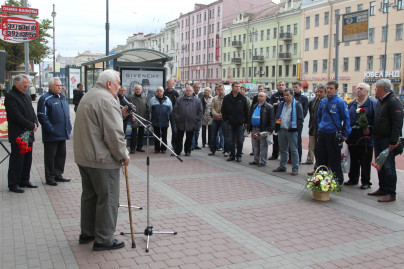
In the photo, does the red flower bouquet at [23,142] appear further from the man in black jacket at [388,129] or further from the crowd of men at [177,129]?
the man in black jacket at [388,129]

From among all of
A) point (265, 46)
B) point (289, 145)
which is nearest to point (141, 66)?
point (289, 145)

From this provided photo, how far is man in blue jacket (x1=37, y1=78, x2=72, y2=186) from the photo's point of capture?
24.1ft

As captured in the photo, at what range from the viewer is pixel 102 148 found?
171 inches

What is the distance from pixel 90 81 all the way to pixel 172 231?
12.2 meters

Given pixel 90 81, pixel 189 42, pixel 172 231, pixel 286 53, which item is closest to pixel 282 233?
pixel 172 231

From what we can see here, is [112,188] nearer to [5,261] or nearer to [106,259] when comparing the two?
[106,259]

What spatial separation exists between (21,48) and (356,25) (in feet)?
72.8

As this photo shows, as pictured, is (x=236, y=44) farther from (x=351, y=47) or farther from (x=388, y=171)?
(x=388, y=171)

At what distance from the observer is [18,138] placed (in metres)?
6.74

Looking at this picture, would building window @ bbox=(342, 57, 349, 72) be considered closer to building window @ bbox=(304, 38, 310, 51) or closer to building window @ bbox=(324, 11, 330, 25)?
building window @ bbox=(324, 11, 330, 25)

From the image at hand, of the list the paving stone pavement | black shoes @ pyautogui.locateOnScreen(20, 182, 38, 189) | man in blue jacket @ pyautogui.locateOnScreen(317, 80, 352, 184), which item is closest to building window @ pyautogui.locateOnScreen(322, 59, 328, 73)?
the paving stone pavement

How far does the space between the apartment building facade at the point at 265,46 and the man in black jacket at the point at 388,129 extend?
47296 mm

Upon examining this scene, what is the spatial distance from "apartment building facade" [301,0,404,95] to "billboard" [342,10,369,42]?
3019 centimetres

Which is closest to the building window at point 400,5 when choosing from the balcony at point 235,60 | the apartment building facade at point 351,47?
the apartment building facade at point 351,47
